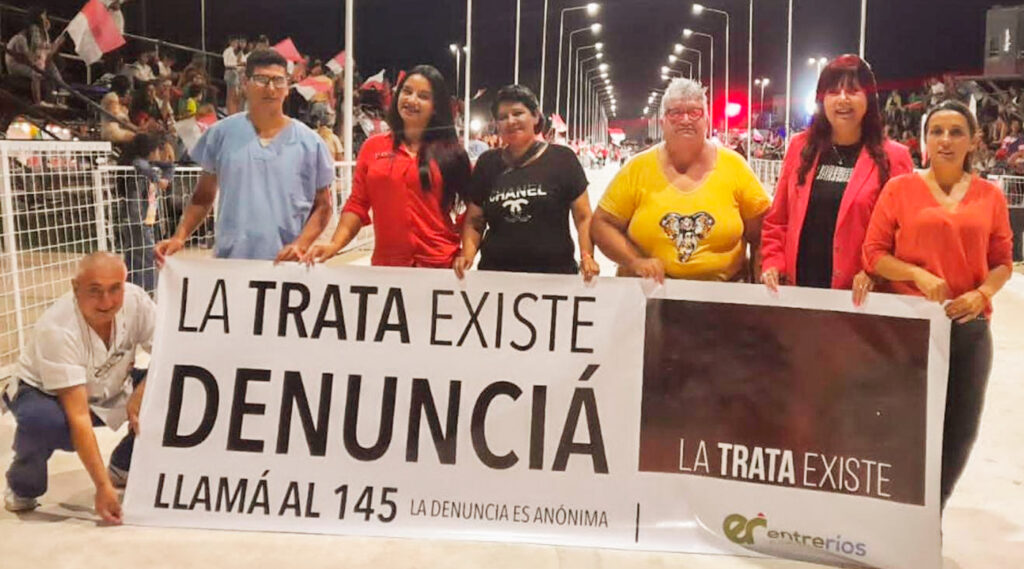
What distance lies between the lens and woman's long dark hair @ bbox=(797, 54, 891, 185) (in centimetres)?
396

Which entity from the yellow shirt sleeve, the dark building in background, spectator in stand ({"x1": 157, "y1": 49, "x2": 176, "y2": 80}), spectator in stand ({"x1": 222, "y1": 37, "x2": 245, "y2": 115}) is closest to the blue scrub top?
the yellow shirt sleeve

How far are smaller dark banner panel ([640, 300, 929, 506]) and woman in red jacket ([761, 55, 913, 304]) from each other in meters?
0.21

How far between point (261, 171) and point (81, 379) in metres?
1.07

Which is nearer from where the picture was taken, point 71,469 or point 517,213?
point 517,213

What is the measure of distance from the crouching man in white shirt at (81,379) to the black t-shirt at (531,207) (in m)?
1.44

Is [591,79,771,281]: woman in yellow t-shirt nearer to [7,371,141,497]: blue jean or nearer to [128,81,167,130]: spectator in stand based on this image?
[7,371,141,497]: blue jean

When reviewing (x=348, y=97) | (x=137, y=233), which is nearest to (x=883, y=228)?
(x=137, y=233)

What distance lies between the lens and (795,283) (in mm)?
4129

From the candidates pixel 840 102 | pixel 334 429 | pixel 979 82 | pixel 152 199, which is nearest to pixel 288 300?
pixel 334 429

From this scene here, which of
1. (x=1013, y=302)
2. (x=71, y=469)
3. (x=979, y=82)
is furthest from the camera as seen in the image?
(x=979, y=82)

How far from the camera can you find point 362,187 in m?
4.51

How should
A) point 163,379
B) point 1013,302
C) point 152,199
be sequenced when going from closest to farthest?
1. point 163,379
2. point 152,199
3. point 1013,302

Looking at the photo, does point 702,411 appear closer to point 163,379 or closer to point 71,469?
point 163,379

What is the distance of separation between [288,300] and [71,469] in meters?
1.45
